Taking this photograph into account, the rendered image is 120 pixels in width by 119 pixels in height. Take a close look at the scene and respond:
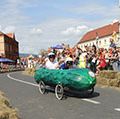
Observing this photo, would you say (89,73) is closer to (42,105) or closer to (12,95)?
(42,105)

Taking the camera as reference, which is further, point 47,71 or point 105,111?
point 47,71

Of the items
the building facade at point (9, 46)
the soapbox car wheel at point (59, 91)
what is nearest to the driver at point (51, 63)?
the soapbox car wheel at point (59, 91)

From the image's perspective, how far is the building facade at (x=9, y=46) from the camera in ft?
431

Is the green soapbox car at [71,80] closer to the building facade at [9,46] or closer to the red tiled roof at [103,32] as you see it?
the building facade at [9,46]

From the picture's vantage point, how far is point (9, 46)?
14125 cm

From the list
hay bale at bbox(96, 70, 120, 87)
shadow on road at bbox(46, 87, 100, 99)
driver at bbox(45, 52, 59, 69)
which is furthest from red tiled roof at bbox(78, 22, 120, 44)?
shadow on road at bbox(46, 87, 100, 99)

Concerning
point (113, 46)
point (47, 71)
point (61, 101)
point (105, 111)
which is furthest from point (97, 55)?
point (105, 111)

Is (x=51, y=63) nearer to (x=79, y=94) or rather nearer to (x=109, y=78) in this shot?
(x=79, y=94)

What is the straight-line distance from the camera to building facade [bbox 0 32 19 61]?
131225mm

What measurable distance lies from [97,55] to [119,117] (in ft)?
46.3

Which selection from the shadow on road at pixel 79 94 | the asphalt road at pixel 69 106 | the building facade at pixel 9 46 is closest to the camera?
the asphalt road at pixel 69 106

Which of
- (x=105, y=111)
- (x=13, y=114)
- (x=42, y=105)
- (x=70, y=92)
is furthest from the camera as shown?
(x=70, y=92)

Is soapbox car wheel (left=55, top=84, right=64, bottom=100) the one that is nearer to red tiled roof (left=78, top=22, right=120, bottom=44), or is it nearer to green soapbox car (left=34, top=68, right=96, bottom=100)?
green soapbox car (left=34, top=68, right=96, bottom=100)

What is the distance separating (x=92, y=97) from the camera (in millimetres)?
15172
